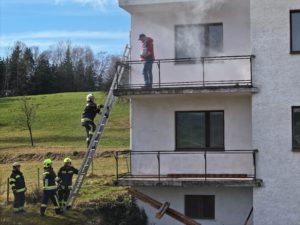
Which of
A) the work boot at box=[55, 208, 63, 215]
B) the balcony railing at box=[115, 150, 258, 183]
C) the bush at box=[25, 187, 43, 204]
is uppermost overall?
the balcony railing at box=[115, 150, 258, 183]

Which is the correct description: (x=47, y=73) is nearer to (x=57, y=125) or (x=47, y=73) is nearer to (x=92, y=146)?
(x=57, y=125)

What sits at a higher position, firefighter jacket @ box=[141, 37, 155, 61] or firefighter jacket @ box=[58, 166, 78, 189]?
firefighter jacket @ box=[141, 37, 155, 61]

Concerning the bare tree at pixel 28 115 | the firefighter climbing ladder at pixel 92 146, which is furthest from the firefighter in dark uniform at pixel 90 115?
the bare tree at pixel 28 115

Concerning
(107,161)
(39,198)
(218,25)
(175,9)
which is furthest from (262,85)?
(107,161)

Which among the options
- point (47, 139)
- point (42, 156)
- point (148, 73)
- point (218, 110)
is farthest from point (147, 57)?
point (47, 139)

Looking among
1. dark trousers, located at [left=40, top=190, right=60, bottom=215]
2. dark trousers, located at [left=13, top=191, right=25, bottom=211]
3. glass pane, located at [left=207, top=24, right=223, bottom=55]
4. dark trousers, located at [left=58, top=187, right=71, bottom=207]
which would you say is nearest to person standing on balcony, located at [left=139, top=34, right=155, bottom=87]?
glass pane, located at [left=207, top=24, right=223, bottom=55]

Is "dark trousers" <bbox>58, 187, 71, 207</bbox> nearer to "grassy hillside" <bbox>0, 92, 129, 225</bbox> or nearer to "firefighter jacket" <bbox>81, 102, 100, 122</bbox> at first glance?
"grassy hillside" <bbox>0, 92, 129, 225</bbox>

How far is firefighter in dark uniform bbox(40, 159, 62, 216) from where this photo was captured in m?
15.6

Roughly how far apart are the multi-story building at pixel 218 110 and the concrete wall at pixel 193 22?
0.03m

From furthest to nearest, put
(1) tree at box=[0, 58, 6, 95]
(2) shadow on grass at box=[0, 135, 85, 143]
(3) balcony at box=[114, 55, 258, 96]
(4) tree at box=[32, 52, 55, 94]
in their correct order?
(4) tree at box=[32, 52, 55, 94] < (1) tree at box=[0, 58, 6, 95] < (2) shadow on grass at box=[0, 135, 85, 143] < (3) balcony at box=[114, 55, 258, 96]

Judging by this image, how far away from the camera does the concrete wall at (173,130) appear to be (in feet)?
54.0

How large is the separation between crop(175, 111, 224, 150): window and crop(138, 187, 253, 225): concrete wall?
138cm

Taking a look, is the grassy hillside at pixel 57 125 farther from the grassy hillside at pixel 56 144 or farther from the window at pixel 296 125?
the window at pixel 296 125

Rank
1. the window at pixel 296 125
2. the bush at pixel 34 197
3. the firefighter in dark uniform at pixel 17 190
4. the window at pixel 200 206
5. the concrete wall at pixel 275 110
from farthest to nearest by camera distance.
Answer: the bush at pixel 34 197, the window at pixel 200 206, the firefighter in dark uniform at pixel 17 190, the window at pixel 296 125, the concrete wall at pixel 275 110
